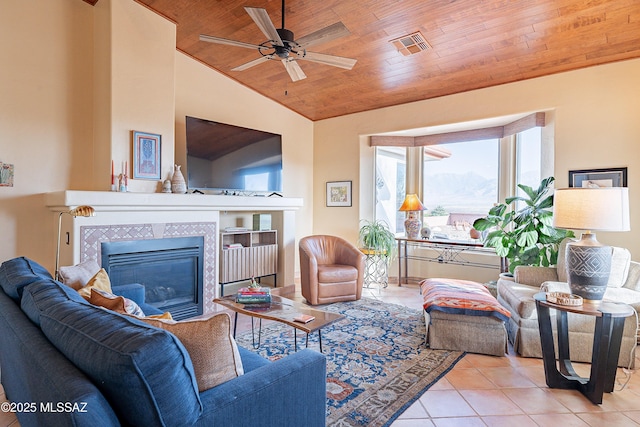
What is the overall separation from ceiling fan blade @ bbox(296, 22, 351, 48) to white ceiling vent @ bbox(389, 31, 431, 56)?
1.21m

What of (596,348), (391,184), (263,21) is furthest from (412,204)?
(263,21)

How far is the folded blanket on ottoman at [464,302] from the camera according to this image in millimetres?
2809

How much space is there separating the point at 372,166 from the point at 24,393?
513 centimetres

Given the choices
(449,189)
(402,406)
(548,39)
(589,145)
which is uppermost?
(548,39)

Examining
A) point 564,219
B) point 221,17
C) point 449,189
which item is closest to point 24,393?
point 564,219

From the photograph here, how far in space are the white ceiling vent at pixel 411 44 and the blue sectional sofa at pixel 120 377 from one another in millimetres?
3338

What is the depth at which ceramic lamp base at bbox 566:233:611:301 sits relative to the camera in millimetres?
2191

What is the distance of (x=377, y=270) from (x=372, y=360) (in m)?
2.69

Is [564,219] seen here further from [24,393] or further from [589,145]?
[24,393]

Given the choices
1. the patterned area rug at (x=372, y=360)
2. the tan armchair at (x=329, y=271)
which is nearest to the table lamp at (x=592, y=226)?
the patterned area rug at (x=372, y=360)

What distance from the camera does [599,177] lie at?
3.74m

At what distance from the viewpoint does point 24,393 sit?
1.32 m

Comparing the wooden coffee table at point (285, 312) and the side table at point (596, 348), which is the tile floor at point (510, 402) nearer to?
the side table at point (596, 348)

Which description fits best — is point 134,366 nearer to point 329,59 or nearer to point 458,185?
point 329,59
